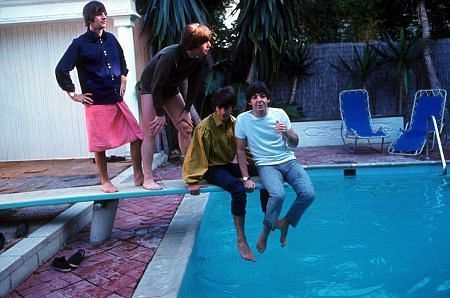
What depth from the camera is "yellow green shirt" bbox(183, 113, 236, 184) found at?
3.39 meters

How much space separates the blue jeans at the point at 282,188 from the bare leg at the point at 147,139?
0.92 metres

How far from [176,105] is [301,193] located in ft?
4.62

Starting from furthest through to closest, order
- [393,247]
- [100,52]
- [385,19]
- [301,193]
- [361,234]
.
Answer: [385,19] → [361,234] → [393,247] → [100,52] → [301,193]

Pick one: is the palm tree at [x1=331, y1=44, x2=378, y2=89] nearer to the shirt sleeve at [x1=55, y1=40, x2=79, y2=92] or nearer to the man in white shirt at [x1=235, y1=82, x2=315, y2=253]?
the man in white shirt at [x1=235, y1=82, x2=315, y2=253]

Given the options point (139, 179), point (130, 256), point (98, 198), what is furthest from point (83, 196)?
point (130, 256)

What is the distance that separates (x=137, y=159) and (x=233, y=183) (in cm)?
99

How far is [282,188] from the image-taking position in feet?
10.3

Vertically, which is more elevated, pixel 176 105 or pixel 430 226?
pixel 176 105

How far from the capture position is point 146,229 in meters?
3.89

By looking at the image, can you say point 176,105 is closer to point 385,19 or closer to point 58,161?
point 58,161

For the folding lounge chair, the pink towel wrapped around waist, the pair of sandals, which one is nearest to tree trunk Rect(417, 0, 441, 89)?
the folding lounge chair

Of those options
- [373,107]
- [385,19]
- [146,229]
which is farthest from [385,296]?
[385,19]

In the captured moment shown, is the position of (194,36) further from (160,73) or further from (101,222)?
(101,222)

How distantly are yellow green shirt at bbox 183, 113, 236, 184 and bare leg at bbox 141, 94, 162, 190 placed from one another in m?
0.36
